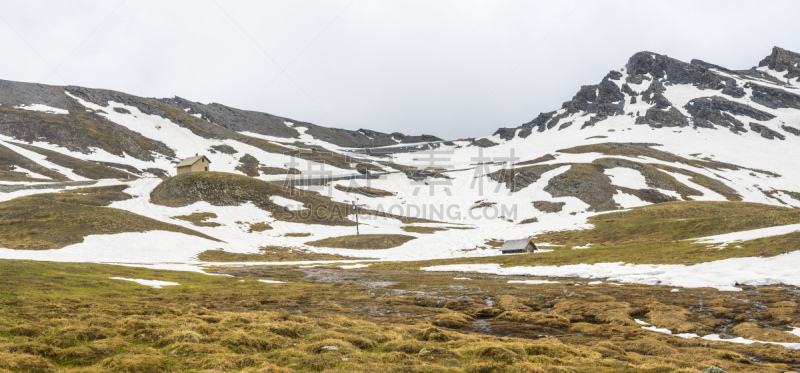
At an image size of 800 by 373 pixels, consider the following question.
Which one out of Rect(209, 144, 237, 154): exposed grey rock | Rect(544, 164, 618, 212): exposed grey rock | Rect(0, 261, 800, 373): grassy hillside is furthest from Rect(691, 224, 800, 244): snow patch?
Rect(209, 144, 237, 154): exposed grey rock

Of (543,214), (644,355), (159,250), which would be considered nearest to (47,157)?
(159,250)

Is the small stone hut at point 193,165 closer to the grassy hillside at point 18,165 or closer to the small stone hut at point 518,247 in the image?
the grassy hillside at point 18,165

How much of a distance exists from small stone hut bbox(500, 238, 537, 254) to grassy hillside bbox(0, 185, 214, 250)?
61.0 metres

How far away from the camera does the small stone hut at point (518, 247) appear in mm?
75312

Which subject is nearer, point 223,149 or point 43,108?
point 43,108

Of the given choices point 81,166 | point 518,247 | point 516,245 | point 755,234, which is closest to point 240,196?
point 81,166

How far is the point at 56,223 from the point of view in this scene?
70.8 meters

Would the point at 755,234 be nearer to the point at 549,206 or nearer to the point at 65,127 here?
the point at 549,206

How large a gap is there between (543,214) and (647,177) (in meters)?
42.6

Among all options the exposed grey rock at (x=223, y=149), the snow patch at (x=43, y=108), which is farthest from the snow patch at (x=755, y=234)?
the snow patch at (x=43, y=108)

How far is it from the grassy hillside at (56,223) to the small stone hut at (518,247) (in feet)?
200

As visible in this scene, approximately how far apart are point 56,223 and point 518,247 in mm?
82159

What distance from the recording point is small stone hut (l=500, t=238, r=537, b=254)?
2965 inches

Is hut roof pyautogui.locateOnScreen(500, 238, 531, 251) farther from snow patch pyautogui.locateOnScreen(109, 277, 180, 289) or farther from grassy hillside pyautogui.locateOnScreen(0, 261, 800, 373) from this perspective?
snow patch pyautogui.locateOnScreen(109, 277, 180, 289)
